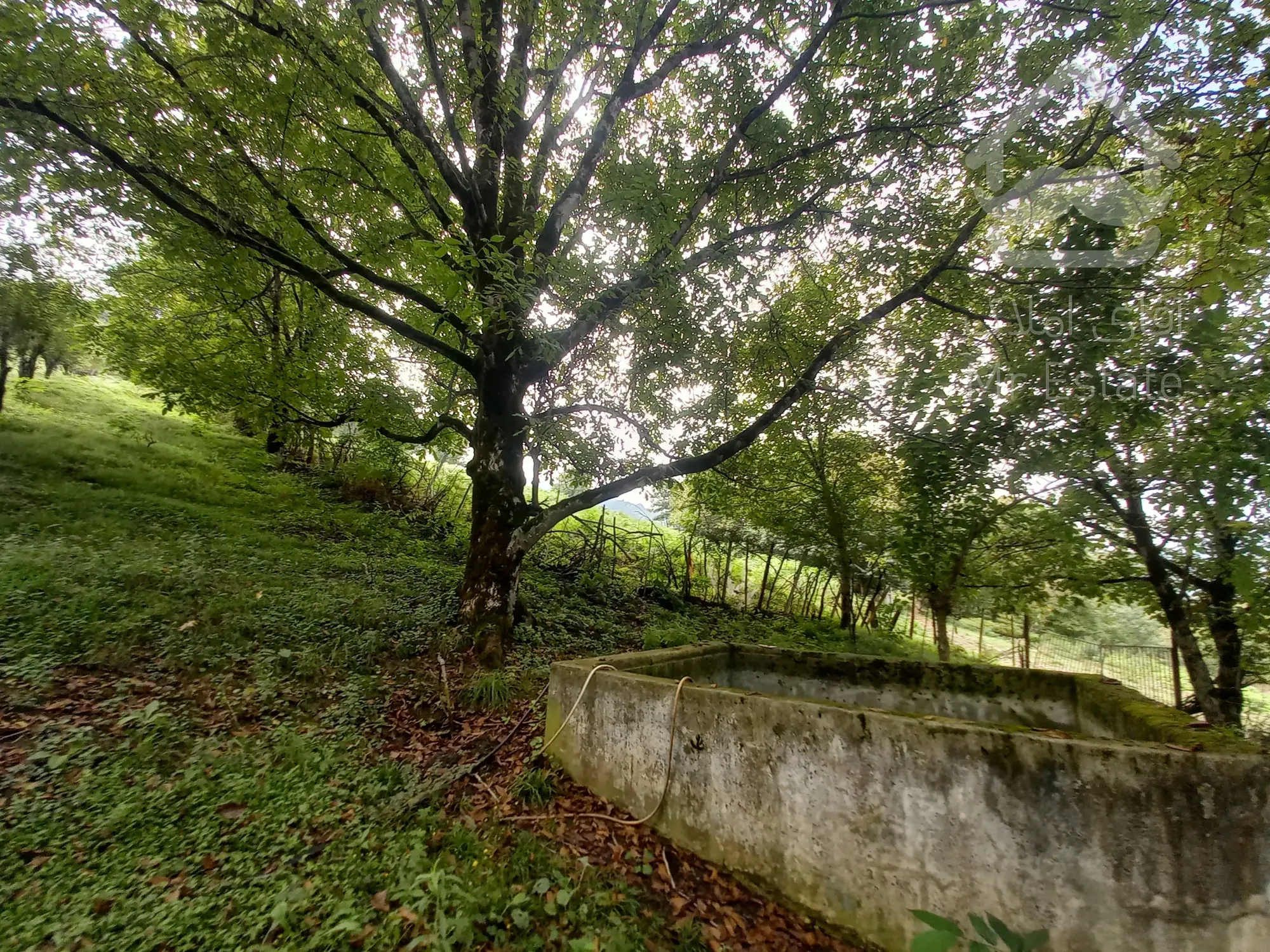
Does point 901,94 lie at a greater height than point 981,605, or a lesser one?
greater

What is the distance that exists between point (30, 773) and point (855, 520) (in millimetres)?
9517

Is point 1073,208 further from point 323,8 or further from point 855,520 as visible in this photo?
point 323,8

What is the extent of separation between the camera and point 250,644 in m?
5.05

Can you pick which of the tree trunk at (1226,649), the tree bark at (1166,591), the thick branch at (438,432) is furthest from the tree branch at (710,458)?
the tree trunk at (1226,649)

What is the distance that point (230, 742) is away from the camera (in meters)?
3.81

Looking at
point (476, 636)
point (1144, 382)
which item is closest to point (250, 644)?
point (476, 636)

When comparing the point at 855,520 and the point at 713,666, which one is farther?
the point at 855,520

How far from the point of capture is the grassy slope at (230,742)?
2.52 metres

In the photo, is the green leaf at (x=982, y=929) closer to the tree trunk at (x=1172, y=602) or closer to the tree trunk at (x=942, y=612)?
the tree trunk at (x=942, y=612)

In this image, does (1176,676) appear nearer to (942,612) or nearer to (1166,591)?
(1166,591)

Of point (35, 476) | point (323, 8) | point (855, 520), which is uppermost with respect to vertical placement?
point (323, 8)

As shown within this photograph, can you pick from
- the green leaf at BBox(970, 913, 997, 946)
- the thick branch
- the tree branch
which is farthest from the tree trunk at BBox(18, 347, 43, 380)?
the green leaf at BBox(970, 913, 997, 946)

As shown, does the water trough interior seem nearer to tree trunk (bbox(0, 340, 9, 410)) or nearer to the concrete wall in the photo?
the concrete wall

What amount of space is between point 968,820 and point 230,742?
4.99m
